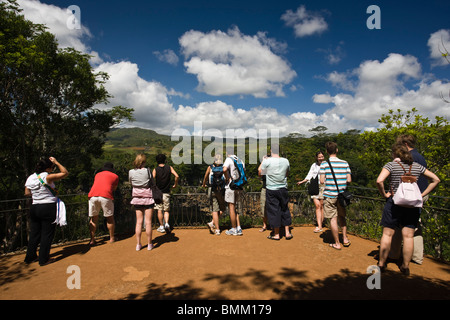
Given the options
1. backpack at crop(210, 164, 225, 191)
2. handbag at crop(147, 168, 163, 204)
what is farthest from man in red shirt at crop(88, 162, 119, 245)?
backpack at crop(210, 164, 225, 191)

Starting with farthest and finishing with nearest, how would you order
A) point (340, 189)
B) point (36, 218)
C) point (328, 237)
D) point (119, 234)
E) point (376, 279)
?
point (119, 234)
point (328, 237)
point (340, 189)
point (36, 218)
point (376, 279)

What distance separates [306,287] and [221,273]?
1.24 m

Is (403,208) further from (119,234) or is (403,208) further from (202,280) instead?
(119,234)

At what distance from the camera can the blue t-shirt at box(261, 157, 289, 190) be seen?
15.8 ft

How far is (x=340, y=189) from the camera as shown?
434cm

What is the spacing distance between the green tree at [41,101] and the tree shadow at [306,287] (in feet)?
Result: 31.3

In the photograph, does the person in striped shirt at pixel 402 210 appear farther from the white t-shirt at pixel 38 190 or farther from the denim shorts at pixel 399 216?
the white t-shirt at pixel 38 190

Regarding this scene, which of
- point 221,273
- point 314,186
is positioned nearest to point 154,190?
point 221,273

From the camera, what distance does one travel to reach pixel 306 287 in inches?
123

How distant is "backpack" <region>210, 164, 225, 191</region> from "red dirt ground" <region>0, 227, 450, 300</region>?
117cm

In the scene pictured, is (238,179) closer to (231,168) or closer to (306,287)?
(231,168)
